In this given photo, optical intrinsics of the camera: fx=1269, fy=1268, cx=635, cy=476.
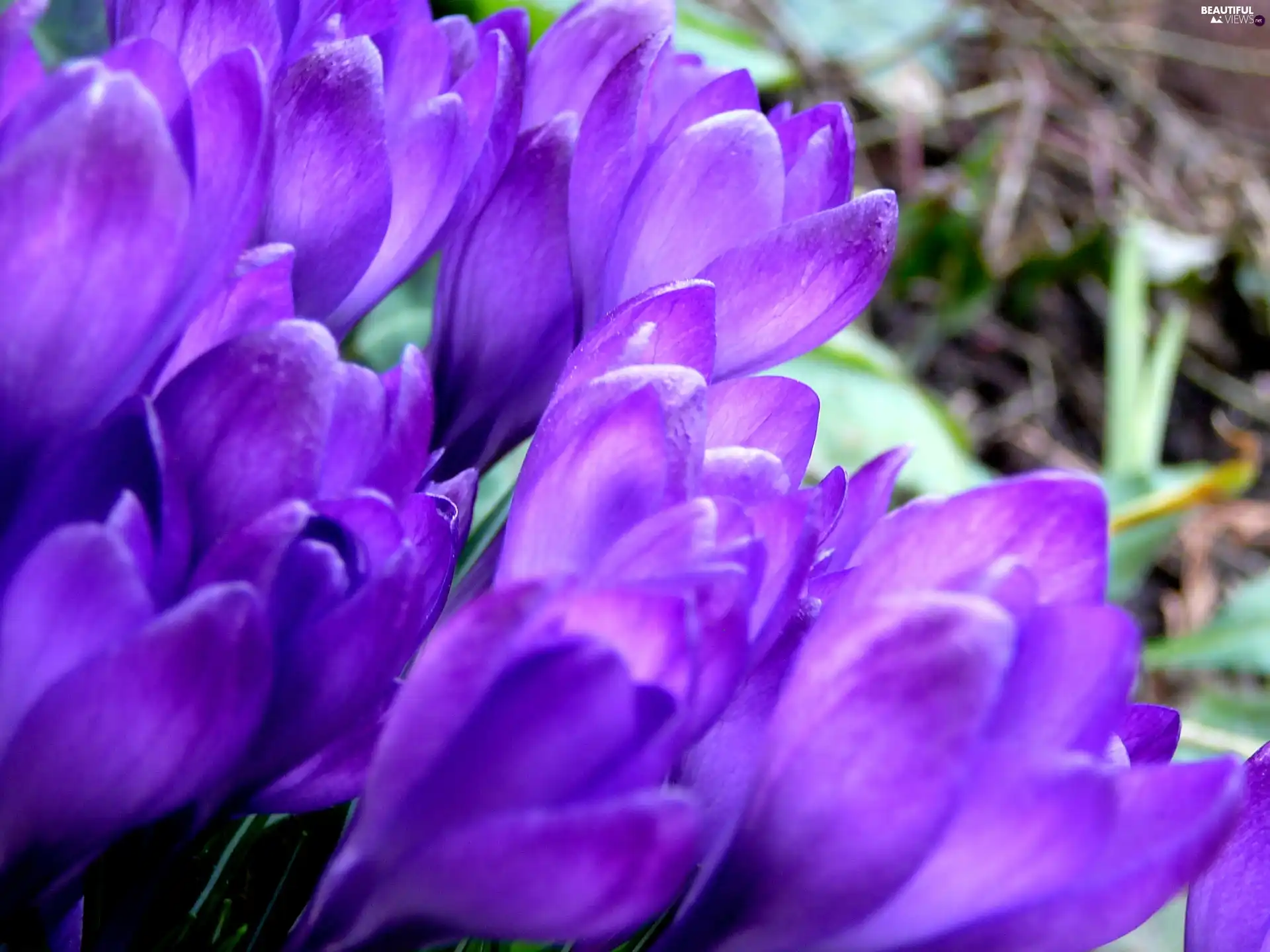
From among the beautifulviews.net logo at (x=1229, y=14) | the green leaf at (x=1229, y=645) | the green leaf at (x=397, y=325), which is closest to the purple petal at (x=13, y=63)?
the green leaf at (x=397, y=325)

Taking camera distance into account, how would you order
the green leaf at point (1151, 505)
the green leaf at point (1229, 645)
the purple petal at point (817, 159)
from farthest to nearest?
the green leaf at point (1229, 645) → the green leaf at point (1151, 505) → the purple petal at point (817, 159)

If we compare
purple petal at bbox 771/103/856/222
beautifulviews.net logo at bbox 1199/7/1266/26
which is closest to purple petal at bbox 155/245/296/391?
purple petal at bbox 771/103/856/222

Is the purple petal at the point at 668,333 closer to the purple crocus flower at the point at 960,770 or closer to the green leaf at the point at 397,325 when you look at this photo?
the purple crocus flower at the point at 960,770

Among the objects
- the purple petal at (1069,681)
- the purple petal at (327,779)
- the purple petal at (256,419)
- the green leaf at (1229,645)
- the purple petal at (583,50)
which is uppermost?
the purple petal at (583,50)

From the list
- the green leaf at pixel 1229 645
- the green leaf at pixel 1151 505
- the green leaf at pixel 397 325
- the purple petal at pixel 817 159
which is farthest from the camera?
the green leaf at pixel 1229 645

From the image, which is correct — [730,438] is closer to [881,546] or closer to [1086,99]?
[881,546]

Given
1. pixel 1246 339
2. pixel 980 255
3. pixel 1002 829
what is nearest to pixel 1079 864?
pixel 1002 829

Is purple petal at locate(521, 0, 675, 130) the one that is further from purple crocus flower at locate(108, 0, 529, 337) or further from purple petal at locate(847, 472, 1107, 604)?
purple petal at locate(847, 472, 1107, 604)

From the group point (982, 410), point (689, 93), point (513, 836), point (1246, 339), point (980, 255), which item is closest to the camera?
point (513, 836)
